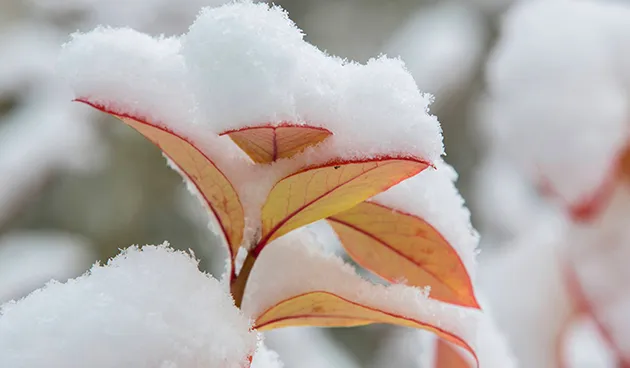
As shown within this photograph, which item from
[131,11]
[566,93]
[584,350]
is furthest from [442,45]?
[566,93]

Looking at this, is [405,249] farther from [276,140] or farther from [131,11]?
[131,11]

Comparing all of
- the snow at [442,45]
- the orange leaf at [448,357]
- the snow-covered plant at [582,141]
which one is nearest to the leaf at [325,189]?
the orange leaf at [448,357]

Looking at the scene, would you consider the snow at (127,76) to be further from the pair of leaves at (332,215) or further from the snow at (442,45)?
the snow at (442,45)

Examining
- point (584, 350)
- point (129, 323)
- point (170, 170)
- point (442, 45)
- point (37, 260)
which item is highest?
point (442, 45)

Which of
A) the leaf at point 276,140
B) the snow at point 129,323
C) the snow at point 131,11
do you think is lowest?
the snow at point 129,323

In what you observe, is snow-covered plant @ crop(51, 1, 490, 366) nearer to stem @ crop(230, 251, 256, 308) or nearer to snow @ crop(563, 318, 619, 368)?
stem @ crop(230, 251, 256, 308)

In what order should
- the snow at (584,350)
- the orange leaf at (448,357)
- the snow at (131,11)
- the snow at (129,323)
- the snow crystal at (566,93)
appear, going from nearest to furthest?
the snow at (129,323), the orange leaf at (448,357), the snow crystal at (566,93), the snow at (584,350), the snow at (131,11)

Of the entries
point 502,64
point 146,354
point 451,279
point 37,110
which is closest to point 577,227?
point 502,64

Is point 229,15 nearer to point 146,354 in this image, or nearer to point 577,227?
point 146,354
